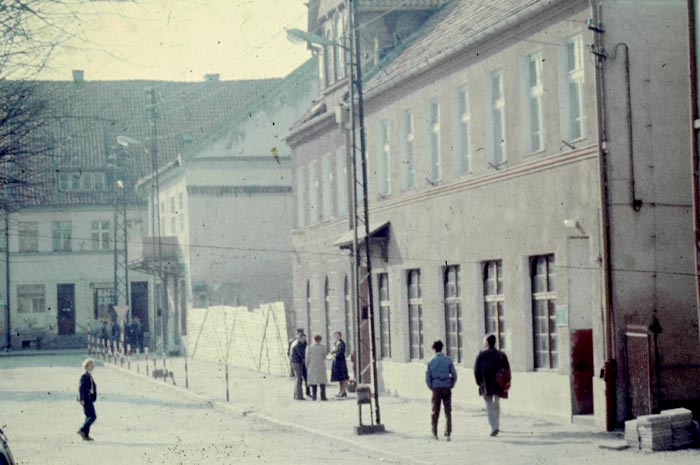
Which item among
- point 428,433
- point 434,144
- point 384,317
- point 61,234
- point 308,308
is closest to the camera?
point 428,433

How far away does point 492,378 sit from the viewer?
22.3 metres

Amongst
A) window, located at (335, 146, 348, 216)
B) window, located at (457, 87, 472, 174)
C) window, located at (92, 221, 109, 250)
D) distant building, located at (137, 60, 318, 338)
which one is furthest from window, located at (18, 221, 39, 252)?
window, located at (457, 87, 472, 174)

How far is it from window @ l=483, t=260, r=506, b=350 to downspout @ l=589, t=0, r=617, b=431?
15.2 ft

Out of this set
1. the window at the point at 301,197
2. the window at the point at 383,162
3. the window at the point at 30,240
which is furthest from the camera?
the window at the point at 30,240

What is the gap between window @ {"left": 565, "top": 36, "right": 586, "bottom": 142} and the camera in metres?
24.1

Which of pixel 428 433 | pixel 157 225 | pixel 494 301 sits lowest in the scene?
pixel 428 433

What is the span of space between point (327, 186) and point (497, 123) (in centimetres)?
1400

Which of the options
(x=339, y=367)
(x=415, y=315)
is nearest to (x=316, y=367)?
(x=339, y=367)

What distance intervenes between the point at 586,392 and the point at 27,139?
38.8 feet

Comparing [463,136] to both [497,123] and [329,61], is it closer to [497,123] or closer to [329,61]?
[497,123]

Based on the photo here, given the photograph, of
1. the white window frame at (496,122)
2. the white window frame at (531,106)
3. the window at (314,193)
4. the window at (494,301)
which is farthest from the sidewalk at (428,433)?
the window at (314,193)

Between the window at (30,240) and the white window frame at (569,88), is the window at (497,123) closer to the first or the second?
the white window frame at (569,88)

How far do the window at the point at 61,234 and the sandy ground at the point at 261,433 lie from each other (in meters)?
39.6

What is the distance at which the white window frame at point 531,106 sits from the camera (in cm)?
2569
